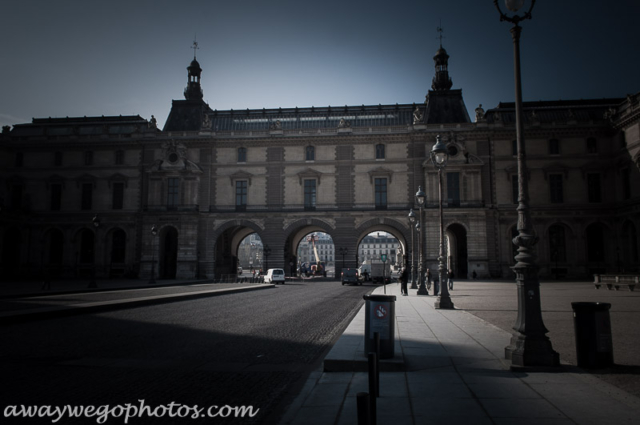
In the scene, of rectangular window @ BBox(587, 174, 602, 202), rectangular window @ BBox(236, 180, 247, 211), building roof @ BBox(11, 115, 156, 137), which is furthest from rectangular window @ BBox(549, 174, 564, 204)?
building roof @ BBox(11, 115, 156, 137)

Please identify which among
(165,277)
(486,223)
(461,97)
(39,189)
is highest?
(461,97)

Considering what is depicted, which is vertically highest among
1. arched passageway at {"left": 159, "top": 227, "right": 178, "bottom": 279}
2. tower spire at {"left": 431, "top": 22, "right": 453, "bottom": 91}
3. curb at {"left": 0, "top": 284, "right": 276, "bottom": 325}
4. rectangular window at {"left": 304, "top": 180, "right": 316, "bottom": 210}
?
tower spire at {"left": 431, "top": 22, "right": 453, "bottom": 91}

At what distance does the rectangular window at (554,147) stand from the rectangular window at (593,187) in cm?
411

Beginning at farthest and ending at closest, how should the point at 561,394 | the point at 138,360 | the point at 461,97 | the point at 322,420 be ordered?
the point at 461,97 < the point at 138,360 < the point at 561,394 < the point at 322,420

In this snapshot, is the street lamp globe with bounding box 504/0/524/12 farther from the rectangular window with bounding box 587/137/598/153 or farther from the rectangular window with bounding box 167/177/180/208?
the rectangular window with bounding box 167/177/180/208

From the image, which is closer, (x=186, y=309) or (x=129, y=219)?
(x=186, y=309)

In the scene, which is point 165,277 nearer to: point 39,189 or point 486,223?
point 39,189

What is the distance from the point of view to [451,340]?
33.6ft

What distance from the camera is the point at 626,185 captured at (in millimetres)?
45094

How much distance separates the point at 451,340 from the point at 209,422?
21.5ft

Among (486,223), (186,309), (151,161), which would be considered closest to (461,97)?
(486,223)

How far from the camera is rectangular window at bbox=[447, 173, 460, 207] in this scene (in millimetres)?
49219

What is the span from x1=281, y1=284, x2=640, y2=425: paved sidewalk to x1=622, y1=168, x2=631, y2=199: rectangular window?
A: 44614 millimetres

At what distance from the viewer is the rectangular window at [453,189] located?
161ft
